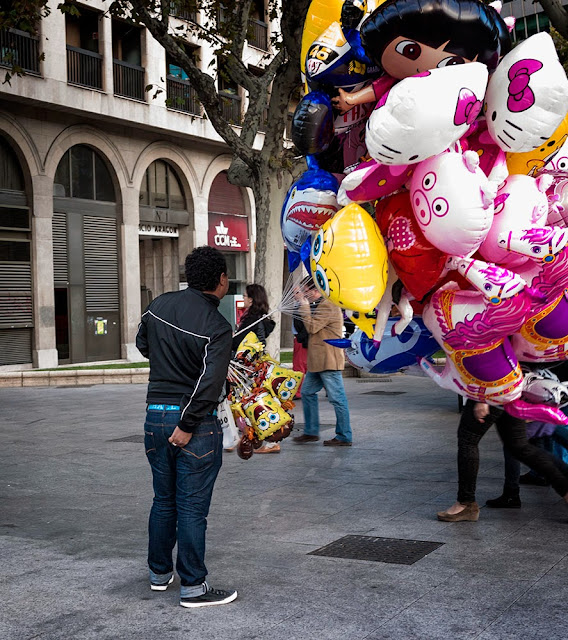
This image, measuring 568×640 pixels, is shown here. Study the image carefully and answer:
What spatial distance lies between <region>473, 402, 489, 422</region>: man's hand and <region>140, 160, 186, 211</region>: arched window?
70.5ft

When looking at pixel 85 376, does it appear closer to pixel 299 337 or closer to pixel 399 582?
pixel 299 337

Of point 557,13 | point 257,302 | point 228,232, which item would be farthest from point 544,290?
point 228,232

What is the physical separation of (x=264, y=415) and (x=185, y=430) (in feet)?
8.73

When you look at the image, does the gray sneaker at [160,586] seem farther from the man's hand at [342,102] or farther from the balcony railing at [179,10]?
the balcony railing at [179,10]

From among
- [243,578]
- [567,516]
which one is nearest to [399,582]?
[243,578]

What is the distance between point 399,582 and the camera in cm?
477

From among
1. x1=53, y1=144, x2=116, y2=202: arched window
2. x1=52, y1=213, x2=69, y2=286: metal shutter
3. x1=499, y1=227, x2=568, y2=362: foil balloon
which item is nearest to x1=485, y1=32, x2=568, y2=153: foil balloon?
x1=499, y1=227, x2=568, y2=362: foil balloon

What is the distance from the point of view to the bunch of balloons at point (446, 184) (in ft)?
15.1

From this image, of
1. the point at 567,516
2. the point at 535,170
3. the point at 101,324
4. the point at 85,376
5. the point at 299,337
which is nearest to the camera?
the point at 535,170

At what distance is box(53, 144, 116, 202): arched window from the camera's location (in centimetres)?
2359

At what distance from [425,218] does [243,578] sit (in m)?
2.26

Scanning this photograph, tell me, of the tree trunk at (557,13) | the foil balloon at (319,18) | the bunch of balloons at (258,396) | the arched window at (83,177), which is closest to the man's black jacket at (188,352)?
the foil balloon at (319,18)

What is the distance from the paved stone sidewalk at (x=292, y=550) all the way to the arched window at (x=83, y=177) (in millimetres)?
14958

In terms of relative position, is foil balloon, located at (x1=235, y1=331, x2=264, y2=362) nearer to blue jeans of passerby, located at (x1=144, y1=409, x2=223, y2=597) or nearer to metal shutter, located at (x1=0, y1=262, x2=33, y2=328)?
blue jeans of passerby, located at (x1=144, y1=409, x2=223, y2=597)
